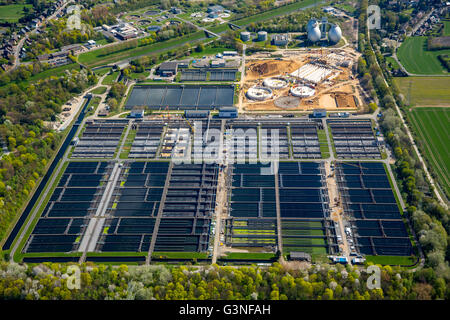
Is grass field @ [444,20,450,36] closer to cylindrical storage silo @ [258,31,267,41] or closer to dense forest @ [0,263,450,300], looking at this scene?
cylindrical storage silo @ [258,31,267,41]

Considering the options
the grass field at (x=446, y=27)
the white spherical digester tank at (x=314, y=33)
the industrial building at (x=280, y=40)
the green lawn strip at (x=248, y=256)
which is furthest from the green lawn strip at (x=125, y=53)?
the green lawn strip at (x=248, y=256)

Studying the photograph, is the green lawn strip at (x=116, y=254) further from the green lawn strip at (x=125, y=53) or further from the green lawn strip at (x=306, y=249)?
the green lawn strip at (x=125, y=53)

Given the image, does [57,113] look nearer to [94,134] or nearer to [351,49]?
[94,134]

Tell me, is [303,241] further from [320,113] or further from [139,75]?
[139,75]

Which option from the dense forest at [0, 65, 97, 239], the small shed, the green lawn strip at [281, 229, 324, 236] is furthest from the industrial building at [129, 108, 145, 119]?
the small shed

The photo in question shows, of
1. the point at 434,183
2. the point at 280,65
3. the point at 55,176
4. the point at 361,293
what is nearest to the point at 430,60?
the point at 280,65
